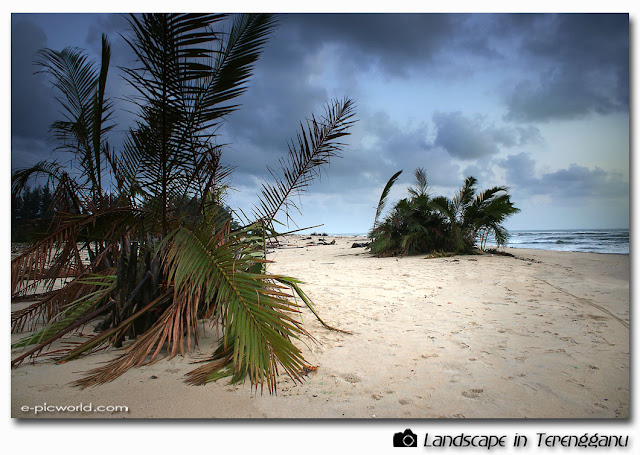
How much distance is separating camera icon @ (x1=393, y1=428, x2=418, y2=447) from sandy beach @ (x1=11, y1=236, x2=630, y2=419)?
0.48 ft

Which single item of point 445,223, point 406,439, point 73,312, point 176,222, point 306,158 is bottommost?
point 406,439

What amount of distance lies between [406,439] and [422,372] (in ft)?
1.31

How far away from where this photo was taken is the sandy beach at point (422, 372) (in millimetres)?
1577

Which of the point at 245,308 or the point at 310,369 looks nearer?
the point at 245,308

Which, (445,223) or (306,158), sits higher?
(306,158)

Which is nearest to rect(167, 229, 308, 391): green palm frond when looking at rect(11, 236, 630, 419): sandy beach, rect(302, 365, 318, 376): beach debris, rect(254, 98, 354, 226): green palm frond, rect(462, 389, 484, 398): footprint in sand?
rect(11, 236, 630, 419): sandy beach

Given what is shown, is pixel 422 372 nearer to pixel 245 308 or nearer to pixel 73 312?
pixel 245 308

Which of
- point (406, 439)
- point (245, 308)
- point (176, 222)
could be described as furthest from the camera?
point (176, 222)

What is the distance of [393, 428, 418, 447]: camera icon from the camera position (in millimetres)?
1607

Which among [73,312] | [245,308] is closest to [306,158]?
[245,308]

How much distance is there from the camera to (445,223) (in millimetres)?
8758

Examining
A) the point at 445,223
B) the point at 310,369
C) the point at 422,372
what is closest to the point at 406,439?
the point at 422,372

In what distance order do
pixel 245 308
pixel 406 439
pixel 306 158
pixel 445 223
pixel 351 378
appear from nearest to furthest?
pixel 245 308, pixel 406 439, pixel 351 378, pixel 306 158, pixel 445 223

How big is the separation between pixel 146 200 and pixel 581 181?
3.36m
